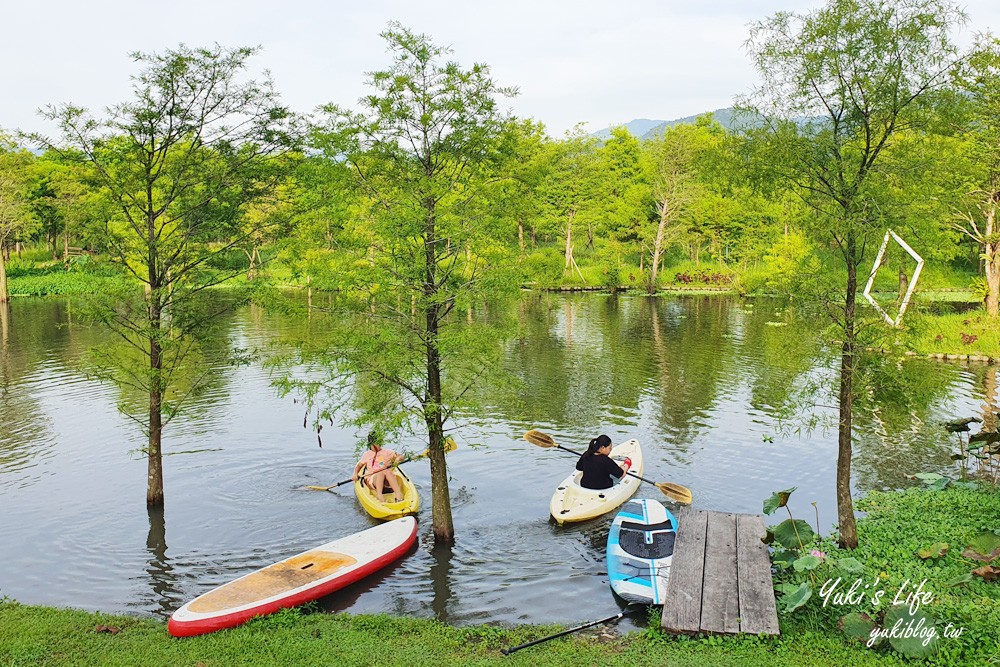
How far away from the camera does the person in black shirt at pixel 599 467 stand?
48.8ft

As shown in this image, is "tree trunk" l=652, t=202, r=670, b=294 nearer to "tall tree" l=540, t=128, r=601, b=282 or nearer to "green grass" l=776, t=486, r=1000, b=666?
"tall tree" l=540, t=128, r=601, b=282

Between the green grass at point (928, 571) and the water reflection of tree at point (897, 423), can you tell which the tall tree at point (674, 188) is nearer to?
the water reflection of tree at point (897, 423)

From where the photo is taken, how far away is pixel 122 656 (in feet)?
29.5

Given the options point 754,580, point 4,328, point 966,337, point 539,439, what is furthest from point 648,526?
point 4,328

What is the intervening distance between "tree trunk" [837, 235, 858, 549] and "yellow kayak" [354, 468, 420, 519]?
7935 mm

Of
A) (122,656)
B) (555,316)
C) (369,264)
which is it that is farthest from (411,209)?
(555,316)

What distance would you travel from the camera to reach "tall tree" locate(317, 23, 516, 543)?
12.1m

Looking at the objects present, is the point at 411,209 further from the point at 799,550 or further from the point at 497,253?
the point at 799,550

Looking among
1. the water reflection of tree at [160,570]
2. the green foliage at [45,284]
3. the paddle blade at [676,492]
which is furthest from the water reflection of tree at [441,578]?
the green foliage at [45,284]

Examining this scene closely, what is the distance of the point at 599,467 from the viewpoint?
48.9 feet

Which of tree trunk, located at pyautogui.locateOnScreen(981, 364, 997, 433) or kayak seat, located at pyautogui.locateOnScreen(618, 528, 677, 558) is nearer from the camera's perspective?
kayak seat, located at pyautogui.locateOnScreen(618, 528, 677, 558)

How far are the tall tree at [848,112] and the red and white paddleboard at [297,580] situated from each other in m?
7.62

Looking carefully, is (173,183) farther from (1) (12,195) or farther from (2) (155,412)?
(1) (12,195)

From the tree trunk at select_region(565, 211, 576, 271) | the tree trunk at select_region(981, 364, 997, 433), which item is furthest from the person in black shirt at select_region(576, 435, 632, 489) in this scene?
the tree trunk at select_region(565, 211, 576, 271)
